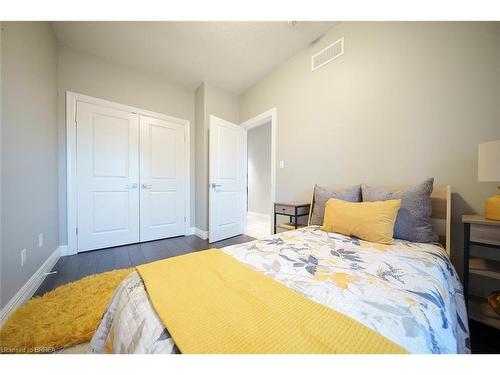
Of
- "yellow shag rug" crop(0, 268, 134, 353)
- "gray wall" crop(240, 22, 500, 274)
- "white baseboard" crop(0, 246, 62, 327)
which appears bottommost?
"yellow shag rug" crop(0, 268, 134, 353)

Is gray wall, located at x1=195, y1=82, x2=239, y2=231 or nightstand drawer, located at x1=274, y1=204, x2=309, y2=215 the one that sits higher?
gray wall, located at x1=195, y1=82, x2=239, y2=231

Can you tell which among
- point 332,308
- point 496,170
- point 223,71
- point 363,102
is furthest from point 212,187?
point 496,170

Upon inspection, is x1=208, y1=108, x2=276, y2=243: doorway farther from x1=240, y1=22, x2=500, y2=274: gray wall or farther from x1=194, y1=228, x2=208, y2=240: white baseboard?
x1=240, y1=22, x2=500, y2=274: gray wall

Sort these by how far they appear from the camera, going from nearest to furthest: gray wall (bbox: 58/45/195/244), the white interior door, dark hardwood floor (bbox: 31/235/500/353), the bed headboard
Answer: dark hardwood floor (bbox: 31/235/500/353)
the bed headboard
gray wall (bbox: 58/45/195/244)
the white interior door

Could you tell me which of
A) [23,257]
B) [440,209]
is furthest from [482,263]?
[23,257]

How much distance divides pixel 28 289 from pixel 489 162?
3222 mm

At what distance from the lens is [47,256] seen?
1.90 m

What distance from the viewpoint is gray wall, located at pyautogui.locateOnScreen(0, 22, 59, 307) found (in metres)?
1.22

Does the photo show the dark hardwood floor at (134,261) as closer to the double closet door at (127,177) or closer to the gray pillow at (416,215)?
the double closet door at (127,177)

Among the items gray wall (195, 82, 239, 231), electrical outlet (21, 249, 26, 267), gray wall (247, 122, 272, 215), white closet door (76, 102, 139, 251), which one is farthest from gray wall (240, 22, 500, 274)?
electrical outlet (21, 249, 26, 267)

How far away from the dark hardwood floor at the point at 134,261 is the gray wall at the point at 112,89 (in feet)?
1.40

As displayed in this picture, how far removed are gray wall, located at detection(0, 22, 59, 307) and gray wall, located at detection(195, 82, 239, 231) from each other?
1756 mm

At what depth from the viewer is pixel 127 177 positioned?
2.72 metres

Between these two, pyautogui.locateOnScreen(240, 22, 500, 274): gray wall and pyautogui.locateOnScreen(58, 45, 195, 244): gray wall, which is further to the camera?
pyautogui.locateOnScreen(58, 45, 195, 244): gray wall
